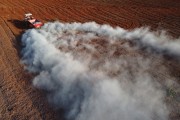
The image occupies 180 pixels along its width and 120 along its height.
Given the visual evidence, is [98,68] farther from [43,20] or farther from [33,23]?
[43,20]

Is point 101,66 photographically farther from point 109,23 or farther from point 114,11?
point 114,11

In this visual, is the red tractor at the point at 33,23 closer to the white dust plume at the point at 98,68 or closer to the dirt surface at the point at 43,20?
the white dust plume at the point at 98,68

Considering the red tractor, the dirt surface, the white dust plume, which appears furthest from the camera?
the red tractor

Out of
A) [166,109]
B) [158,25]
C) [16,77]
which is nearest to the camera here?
[166,109]

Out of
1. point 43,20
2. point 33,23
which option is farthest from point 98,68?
point 43,20

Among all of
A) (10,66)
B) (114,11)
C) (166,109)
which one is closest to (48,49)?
(10,66)

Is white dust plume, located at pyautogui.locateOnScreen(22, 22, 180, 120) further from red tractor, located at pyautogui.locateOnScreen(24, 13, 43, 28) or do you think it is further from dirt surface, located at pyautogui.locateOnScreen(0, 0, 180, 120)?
dirt surface, located at pyautogui.locateOnScreen(0, 0, 180, 120)

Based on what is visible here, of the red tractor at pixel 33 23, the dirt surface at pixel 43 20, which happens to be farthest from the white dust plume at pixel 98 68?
Answer: the dirt surface at pixel 43 20

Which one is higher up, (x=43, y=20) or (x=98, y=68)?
(x=98, y=68)

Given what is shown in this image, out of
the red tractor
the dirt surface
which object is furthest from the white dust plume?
the dirt surface
